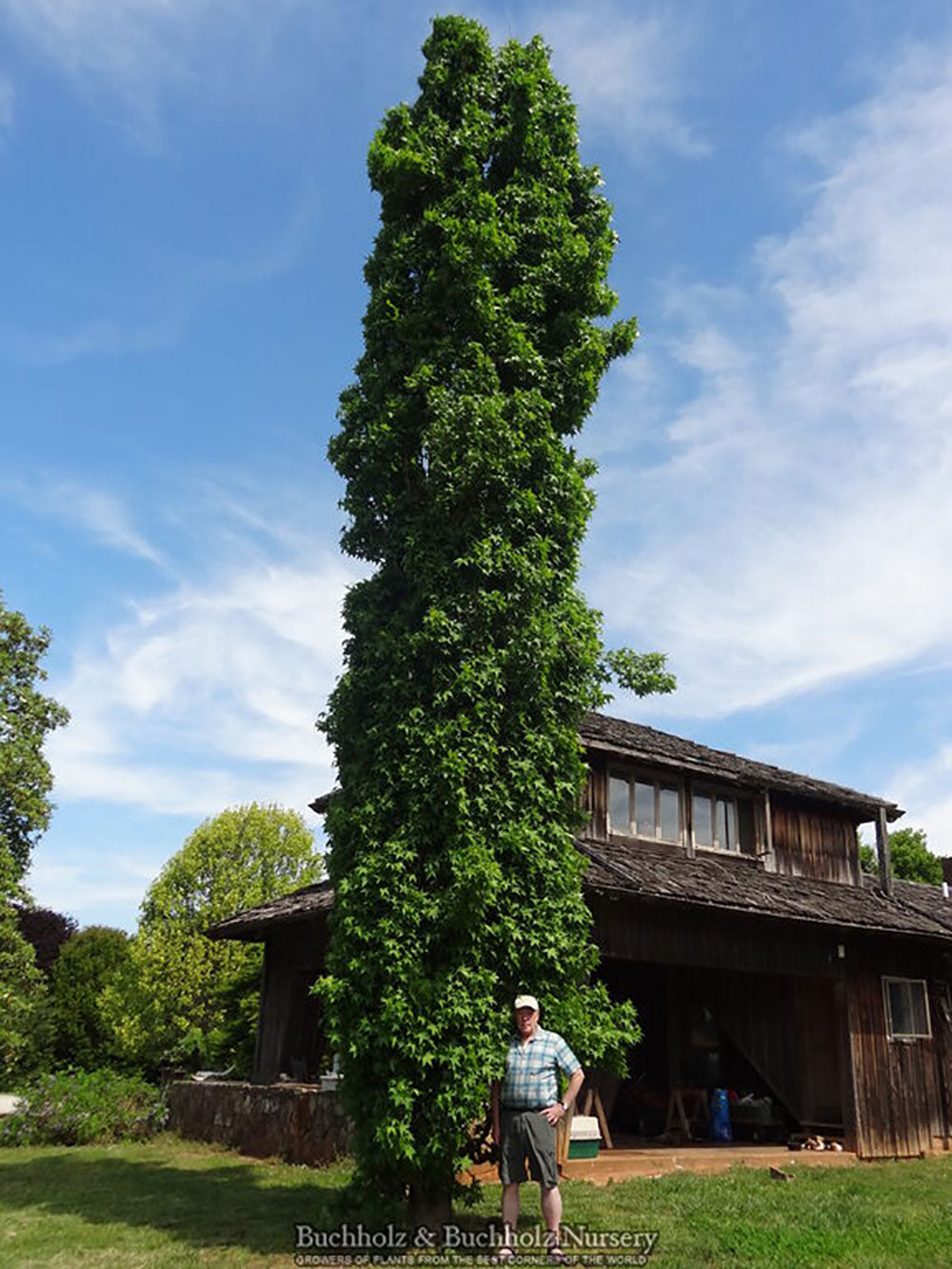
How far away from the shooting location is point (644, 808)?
18641mm

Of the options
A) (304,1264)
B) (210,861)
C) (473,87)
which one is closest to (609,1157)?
(304,1264)

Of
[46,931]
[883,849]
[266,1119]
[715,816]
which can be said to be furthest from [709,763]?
[46,931]

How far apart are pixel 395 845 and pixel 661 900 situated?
6.70 metres

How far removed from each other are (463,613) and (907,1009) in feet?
44.6

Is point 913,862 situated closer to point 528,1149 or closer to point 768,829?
point 768,829

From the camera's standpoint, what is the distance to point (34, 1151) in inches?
672

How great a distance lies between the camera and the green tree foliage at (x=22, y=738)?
2445 centimetres

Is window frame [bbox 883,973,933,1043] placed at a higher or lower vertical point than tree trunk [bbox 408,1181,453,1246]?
higher

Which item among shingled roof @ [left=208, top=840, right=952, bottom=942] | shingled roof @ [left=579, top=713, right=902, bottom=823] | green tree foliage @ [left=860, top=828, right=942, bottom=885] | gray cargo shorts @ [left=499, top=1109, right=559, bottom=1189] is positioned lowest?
gray cargo shorts @ [left=499, top=1109, right=559, bottom=1189]

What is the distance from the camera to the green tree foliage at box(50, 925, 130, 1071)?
31.8 meters

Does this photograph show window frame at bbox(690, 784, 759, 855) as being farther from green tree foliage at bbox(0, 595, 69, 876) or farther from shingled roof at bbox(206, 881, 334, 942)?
green tree foliage at bbox(0, 595, 69, 876)

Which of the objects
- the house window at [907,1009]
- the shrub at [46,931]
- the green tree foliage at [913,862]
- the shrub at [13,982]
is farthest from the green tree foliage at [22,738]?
the green tree foliage at [913,862]

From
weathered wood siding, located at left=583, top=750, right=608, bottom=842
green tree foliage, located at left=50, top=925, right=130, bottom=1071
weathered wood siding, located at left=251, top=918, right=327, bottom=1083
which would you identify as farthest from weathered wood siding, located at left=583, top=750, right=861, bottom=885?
green tree foliage, located at left=50, top=925, right=130, bottom=1071

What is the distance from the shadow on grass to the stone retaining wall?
0.55 metres
